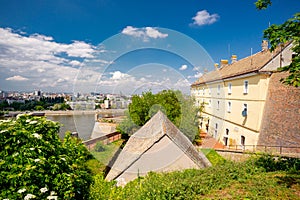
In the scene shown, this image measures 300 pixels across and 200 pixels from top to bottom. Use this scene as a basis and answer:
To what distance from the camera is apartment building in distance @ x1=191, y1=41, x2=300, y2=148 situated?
38.6ft

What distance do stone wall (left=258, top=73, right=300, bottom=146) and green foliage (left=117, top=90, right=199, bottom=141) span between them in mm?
5123

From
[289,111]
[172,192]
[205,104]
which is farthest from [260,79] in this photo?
[172,192]

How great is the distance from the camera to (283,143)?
11297mm

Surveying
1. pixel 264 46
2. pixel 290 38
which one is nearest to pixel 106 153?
pixel 290 38

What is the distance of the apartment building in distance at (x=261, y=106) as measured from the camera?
11758mm

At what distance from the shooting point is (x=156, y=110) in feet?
41.7

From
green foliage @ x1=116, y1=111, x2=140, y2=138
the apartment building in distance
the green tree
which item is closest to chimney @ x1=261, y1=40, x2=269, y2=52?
the apartment building in distance

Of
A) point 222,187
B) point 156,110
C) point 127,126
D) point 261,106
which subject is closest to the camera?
point 222,187

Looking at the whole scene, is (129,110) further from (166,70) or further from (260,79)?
(260,79)

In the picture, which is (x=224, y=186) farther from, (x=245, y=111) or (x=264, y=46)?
(x=264, y=46)

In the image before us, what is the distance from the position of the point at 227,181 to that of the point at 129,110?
7759 millimetres

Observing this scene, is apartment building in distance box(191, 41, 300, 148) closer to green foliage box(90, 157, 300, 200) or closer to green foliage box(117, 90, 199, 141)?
green foliage box(117, 90, 199, 141)

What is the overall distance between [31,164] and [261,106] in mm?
14541

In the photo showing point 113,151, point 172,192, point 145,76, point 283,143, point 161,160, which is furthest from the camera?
point 283,143
